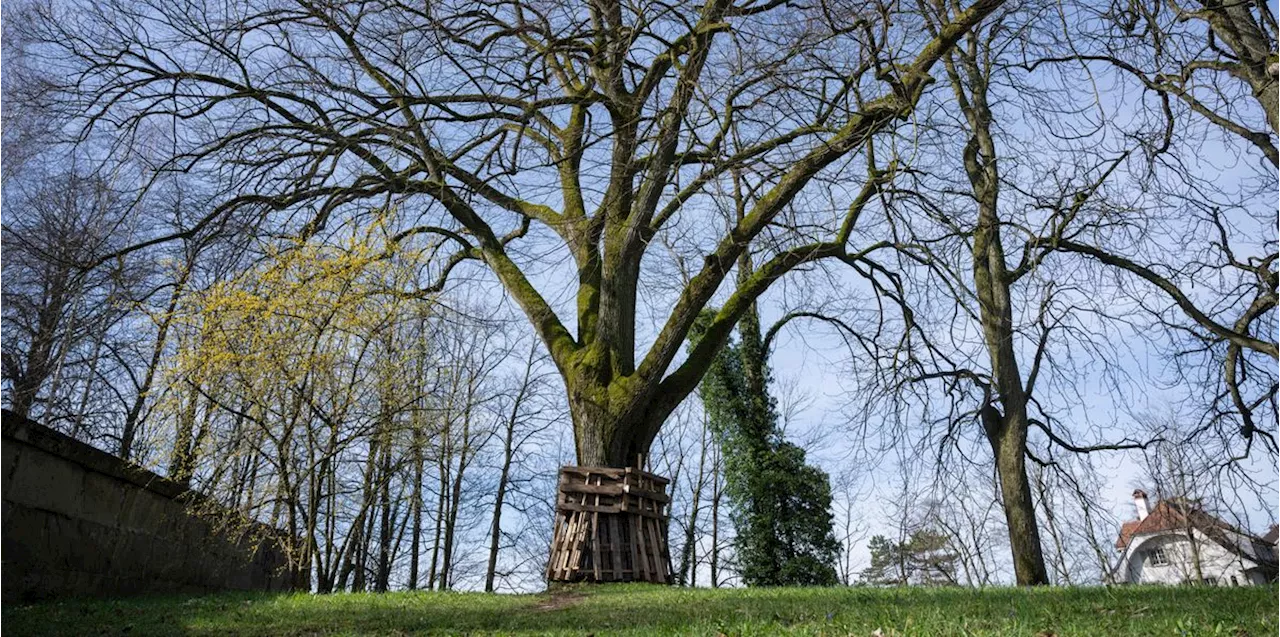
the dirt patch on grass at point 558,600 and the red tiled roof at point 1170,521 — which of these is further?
the red tiled roof at point 1170,521

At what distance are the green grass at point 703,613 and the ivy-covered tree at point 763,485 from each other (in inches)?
427

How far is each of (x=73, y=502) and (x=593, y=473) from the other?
4704 mm

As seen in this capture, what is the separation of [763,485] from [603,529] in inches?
390

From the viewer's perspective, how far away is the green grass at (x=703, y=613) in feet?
13.3

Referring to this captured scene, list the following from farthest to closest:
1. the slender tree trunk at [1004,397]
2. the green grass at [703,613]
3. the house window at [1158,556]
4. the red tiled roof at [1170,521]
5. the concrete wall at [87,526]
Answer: the house window at [1158,556]
the red tiled roof at [1170,521]
the slender tree trunk at [1004,397]
the concrete wall at [87,526]
the green grass at [703,613]

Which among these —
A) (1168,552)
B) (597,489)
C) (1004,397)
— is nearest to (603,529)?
(597,489)

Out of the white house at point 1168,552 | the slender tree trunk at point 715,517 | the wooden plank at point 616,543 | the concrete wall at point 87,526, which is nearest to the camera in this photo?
the concrete wall at point 87,526

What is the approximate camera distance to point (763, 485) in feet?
60.6

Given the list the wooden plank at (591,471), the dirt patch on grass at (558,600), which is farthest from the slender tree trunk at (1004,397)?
the dirt patch on grass at (558,600)

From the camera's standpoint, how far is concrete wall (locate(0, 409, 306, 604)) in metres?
7.00

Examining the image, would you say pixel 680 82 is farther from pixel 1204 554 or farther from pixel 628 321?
pixel 1204 554

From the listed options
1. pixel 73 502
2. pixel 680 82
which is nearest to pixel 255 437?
pixel 73 502

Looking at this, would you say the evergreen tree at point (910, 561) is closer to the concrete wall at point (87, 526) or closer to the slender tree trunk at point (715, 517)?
the slender tree trunk at point (715, 517)

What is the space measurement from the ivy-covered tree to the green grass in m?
10.8
